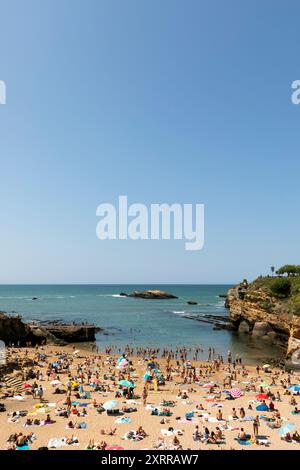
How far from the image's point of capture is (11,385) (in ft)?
101

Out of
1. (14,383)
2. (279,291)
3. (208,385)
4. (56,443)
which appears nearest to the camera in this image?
(56,443)

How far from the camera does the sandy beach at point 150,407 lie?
62.4ft

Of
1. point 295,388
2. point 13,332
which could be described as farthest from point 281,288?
point 13,332

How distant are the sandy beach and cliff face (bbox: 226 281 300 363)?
8848 mm

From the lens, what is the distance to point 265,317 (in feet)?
197

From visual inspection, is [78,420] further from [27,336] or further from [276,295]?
[276,295]

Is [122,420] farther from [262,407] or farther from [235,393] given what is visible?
[235,393]

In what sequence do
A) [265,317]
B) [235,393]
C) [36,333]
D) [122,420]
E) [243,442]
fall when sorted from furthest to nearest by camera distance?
[265,317] < [36,333] < [235,393] < [122,420] < [243,442]

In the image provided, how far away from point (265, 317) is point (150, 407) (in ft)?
132

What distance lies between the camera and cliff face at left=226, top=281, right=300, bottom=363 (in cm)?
4619

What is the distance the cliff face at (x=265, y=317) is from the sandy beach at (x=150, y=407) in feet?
29.0

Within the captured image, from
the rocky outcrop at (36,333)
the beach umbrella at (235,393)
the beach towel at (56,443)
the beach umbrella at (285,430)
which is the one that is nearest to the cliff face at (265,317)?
the beach umbrella at (235,393)

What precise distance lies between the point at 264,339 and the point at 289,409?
33488 millimetres
